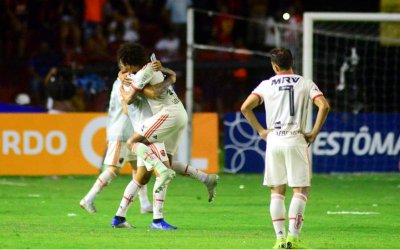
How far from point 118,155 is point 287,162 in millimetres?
4574

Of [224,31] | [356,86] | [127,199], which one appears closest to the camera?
[127,199]

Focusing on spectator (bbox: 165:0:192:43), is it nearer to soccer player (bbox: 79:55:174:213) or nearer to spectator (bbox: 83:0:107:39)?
spectator (bbox: 83:0:107:39)

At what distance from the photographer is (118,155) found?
16219mm

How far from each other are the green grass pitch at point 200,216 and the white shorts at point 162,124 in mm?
1046

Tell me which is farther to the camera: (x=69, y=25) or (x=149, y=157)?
(x=69, y=25)

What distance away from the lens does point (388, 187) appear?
2072 centimetres

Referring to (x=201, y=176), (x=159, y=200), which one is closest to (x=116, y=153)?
(x=201, y=176)

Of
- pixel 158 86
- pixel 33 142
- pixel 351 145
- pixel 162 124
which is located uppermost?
pixel 158 86

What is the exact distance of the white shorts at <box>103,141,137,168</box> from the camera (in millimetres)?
16128

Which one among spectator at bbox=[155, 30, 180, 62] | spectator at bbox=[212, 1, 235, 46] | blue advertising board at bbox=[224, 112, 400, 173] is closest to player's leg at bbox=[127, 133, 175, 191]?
blue advertising board at bbox=[224, 112, 400, 173]

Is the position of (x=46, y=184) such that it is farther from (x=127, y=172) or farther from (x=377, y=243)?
(x=377, y=243)

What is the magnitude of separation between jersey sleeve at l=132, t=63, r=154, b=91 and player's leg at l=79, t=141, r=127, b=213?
7.04 ft

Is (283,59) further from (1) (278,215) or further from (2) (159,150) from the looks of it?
(2) (159,150)

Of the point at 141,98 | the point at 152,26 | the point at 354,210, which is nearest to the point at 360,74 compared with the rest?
the point at 152,26
